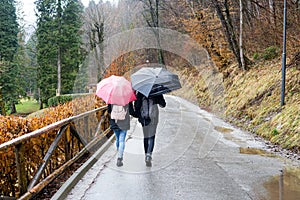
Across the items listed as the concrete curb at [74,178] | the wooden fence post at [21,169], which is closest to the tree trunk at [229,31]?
the concrete curb at [74,178]

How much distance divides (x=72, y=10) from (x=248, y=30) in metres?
31.4

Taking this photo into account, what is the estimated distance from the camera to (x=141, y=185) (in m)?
5.90

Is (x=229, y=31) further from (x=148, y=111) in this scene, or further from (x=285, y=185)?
(x=285, y=185)

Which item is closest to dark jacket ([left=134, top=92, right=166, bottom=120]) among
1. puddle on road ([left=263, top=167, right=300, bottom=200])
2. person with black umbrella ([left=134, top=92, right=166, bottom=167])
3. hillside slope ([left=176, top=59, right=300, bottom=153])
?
person with black umbrella ([left=134, top=92, right=166, bottom=167])

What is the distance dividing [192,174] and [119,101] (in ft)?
6.88

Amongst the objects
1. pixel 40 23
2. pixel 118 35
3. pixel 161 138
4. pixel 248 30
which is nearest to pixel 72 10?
pixel 40 23

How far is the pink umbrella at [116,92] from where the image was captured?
6.91 meters

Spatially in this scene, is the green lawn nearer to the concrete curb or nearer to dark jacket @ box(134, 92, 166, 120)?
the concrete curb

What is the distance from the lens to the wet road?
214 inches

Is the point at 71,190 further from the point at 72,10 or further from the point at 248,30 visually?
the point at 72,10

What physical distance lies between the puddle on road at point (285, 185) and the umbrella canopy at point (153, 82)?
2624 mm

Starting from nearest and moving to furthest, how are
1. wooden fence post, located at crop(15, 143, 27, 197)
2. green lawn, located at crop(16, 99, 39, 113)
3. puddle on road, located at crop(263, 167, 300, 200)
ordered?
wooden fence post, located at crop(15, 143, 27, 197) < puddle on road, located at crop(263, 167, 300, 200) < green lawn, located at crop(16, 99, 39, 113)

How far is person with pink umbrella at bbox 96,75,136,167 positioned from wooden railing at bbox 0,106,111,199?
0.86 meters

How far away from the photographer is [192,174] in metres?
6.69
